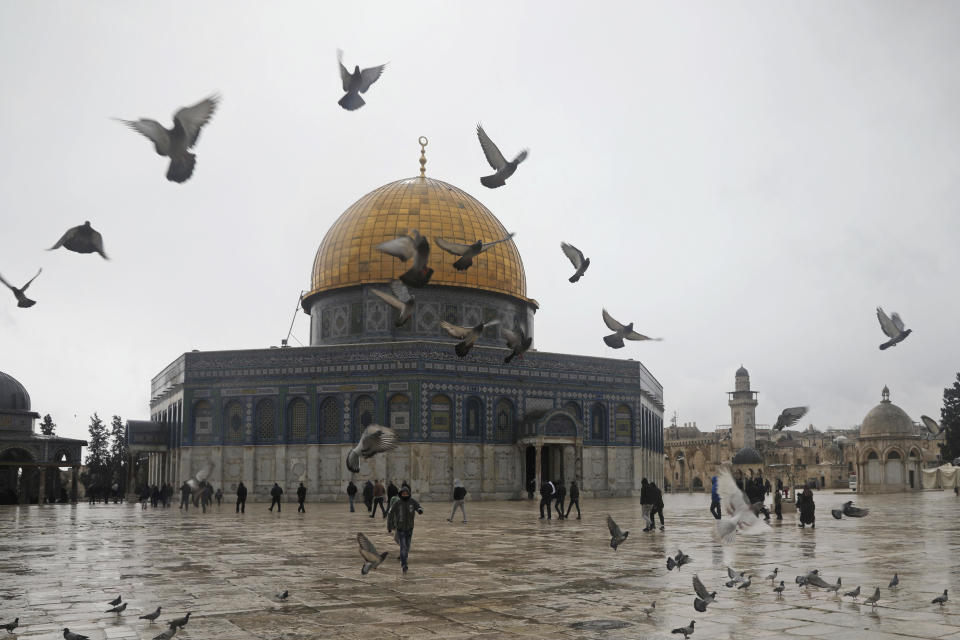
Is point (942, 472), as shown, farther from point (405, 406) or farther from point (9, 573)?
point (9, 573)

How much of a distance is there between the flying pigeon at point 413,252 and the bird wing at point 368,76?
4.89 ft

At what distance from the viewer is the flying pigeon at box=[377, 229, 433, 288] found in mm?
8586

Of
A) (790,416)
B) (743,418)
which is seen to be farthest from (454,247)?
(743,418)

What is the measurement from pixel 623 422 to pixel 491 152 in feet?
110

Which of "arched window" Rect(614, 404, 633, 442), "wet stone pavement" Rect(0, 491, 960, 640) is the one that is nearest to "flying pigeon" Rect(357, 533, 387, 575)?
"wet stone pavement" Rect(0, 491, 960, 640)

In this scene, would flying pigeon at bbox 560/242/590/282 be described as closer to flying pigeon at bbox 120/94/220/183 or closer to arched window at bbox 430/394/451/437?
flying pigeon at bbox 120/94/220/183

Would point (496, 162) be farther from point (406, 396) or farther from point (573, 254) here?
point (406, 396)

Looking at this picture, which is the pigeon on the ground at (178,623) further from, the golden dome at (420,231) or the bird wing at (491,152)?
the golden dome at (420,231)

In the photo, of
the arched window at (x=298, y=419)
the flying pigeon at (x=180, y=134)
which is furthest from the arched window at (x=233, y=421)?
the flying pigeon at (x=180, y=134)

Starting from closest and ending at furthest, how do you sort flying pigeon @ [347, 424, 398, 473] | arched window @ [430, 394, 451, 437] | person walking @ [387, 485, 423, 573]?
flying pigeon @ [347, 424, 398, 473], person walking @ [387, 485, 423, 573], arched window @ [430, 394, 451, 437]

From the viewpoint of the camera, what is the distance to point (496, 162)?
10383 millimetres

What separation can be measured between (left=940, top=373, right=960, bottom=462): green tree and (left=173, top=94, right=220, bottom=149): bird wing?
49717mm

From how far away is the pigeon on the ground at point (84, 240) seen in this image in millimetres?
8039

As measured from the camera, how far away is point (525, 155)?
33.7ft
